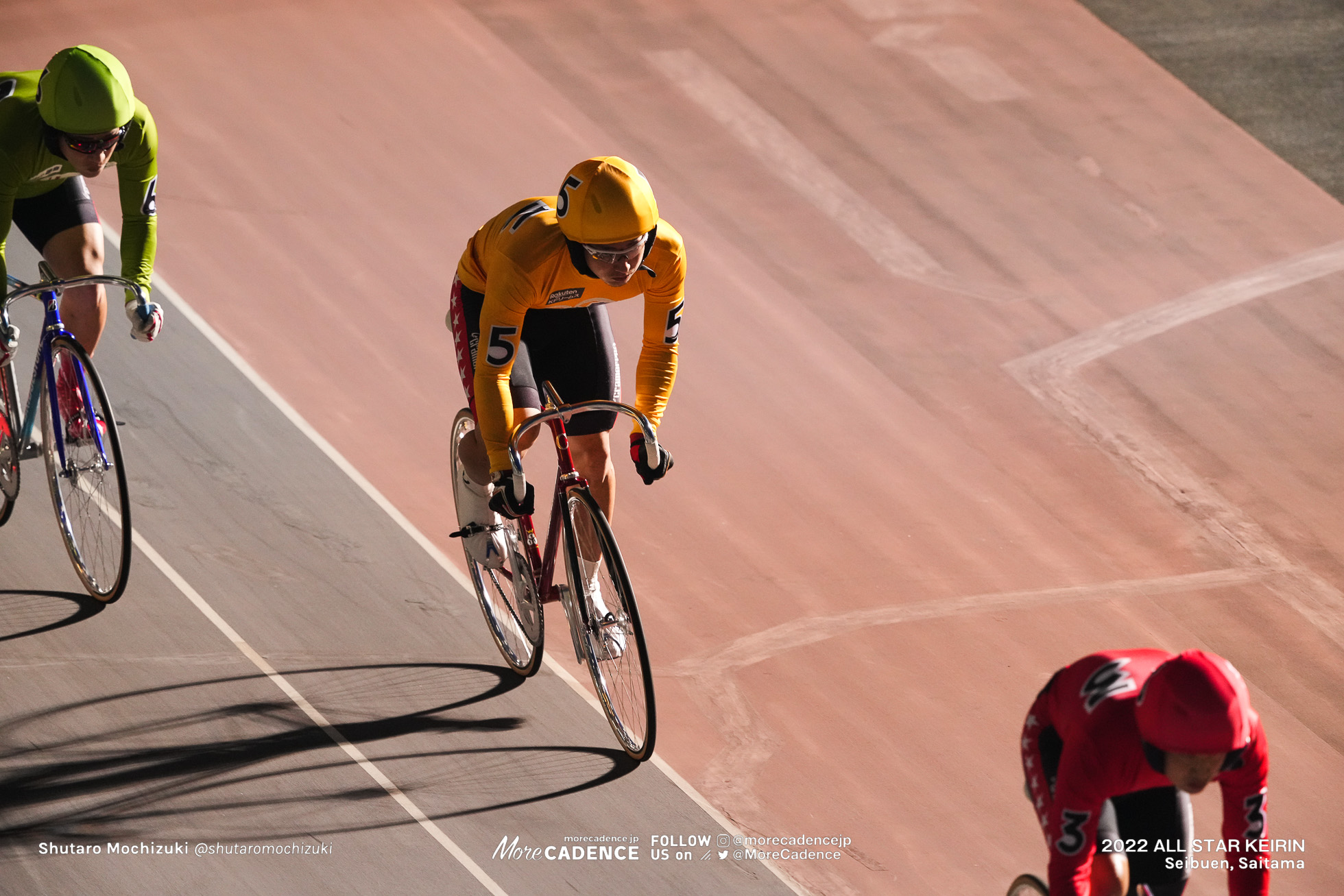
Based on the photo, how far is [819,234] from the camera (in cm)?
771

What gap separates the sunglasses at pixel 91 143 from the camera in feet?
13.6

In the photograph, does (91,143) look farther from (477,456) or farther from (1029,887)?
(1029,887)

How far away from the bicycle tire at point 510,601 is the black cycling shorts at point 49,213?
1458 millimetres

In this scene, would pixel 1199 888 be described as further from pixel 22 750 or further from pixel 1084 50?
pixel 1084 50

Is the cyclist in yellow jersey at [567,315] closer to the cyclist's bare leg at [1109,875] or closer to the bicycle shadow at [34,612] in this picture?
the bicycle shadow at [34,612]

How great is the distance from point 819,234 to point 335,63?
316 cm

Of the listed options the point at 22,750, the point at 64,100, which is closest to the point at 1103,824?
the point at 22,750

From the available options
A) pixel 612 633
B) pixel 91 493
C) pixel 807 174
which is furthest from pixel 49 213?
pixel 807 174

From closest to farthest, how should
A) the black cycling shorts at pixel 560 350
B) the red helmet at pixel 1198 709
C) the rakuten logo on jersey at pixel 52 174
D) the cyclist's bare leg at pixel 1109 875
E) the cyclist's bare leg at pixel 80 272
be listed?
the red helmet at pixel 1198 709 < the cyclist's bare leg at pixel 1109 875 < the black cycling shorts at pixel 560 350 < the rakuten logo on jersey at pixel 52 174 < the cyclist's bare leg at pixel 80 272

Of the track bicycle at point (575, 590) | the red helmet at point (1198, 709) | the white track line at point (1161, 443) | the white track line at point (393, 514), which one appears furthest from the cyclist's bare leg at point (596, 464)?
the white track line at point (1161, 443)

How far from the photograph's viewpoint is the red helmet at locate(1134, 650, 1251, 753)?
2.54 meters

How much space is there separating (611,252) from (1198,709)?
1904mm

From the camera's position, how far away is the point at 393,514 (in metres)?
5.55

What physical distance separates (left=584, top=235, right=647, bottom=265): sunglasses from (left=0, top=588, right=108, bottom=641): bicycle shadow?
7.64ft
